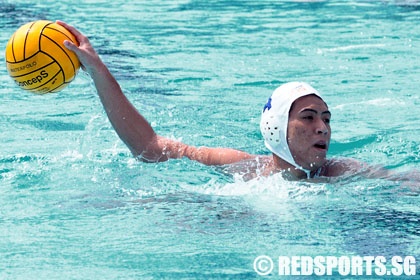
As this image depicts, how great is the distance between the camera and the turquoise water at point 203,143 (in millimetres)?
4359

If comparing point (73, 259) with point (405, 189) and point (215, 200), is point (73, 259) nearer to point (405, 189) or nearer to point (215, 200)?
point (215, 200)

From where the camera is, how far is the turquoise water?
4359 millimetres

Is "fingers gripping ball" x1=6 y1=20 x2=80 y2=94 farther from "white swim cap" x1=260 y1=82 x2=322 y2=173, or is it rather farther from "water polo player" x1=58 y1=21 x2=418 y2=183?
"white swim cap" x1=260 y1=82 x2=322 y2=173

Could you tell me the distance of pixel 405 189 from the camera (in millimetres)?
5113

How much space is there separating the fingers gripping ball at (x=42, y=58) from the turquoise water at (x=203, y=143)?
30cm

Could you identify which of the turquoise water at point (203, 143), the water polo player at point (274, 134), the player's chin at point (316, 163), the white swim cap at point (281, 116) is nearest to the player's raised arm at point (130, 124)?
the water polo player at point (274, 134)

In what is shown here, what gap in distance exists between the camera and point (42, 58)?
16.6 feet

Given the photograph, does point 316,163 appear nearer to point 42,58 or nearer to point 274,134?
point 274,134

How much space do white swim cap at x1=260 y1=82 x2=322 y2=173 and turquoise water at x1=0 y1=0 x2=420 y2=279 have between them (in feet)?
0.69

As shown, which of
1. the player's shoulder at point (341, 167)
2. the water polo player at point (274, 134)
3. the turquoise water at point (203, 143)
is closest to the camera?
the turquoise water at point (203, 143)

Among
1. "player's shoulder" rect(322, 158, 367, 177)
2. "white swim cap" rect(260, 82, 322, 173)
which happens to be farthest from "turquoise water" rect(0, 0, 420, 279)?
"white swim cap" rect(260, 82, 322, 173)

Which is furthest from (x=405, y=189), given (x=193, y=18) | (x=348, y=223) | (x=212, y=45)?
(x=193, y=18)

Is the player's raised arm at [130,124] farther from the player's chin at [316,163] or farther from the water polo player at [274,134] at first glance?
the player's chin at [316,163]

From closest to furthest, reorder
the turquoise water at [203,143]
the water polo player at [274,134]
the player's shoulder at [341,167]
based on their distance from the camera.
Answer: the turquoise water at [203,143]
the water polo player at [274,134]
the player's shoulder at [341,167]
